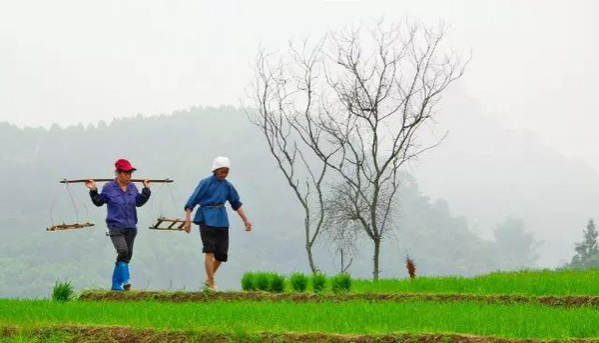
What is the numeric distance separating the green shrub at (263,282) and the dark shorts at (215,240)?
72 centimetres

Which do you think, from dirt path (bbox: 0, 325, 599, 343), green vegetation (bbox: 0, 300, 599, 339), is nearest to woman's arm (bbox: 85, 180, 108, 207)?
green vegetation (bbox: 0, 300, 599, 339)

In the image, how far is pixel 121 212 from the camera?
679 inches

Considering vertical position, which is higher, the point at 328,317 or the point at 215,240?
the point at 215,240

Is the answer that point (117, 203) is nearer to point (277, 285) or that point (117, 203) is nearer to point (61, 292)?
point (61, 292)

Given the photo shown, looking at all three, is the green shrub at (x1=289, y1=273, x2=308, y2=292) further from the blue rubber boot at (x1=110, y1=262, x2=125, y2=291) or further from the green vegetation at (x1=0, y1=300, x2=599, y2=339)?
the blue rubber boot at (x1=110, y1=262, x2=125, y2=291)

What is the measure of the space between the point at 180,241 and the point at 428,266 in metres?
38.3

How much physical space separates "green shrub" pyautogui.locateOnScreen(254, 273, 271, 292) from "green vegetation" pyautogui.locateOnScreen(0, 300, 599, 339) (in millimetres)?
2481

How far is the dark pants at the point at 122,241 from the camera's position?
56.3ft

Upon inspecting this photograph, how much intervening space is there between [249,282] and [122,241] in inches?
88.7

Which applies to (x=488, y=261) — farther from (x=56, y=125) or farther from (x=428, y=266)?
(x=56, y=125)

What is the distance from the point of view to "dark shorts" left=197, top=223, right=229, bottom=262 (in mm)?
17297

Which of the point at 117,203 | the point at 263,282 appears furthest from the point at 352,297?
the point at 117,203

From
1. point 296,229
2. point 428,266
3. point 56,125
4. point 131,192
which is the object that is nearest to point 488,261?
point 428,266

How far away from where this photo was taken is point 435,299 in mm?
15922
